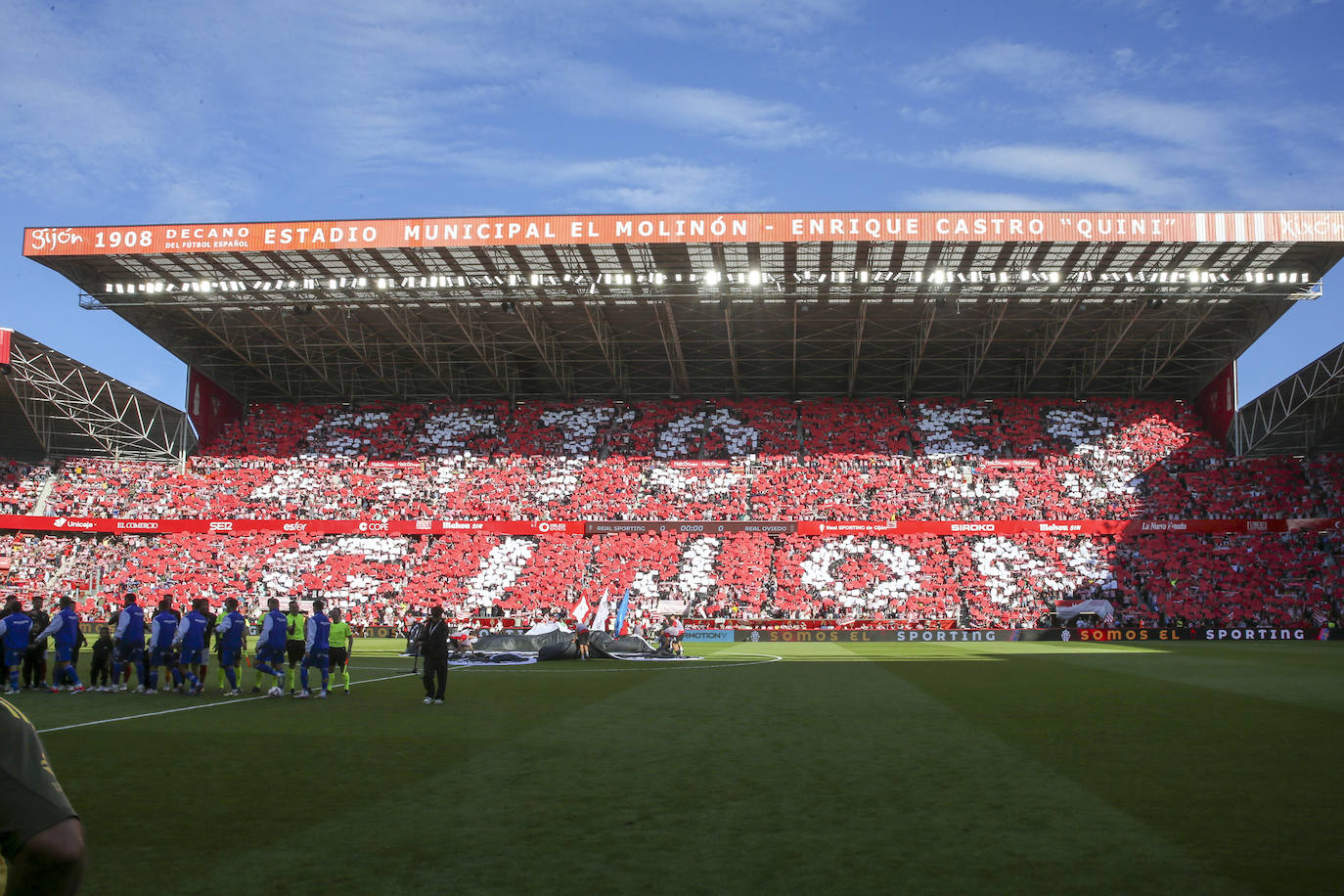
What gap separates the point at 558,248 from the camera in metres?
42.5

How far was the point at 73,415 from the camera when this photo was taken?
51438 millimetres

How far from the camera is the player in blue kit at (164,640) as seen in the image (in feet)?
57.2

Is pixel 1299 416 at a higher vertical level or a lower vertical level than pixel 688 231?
lower

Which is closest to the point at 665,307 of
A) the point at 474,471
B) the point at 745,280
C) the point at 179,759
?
the point at 745,280

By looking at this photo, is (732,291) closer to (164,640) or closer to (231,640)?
(231,640)

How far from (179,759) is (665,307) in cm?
3929

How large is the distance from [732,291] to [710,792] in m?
36.0

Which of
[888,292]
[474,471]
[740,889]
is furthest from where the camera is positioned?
[474,471]

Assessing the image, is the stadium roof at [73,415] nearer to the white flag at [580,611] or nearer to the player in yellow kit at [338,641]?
the white flag at [580,611]

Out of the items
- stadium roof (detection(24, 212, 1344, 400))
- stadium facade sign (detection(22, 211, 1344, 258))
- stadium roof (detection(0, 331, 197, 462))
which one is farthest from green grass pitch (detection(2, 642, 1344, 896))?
Result: stadium roof (detection(0, 331, 197, 462))

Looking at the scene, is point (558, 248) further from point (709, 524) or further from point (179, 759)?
point (179, 759)

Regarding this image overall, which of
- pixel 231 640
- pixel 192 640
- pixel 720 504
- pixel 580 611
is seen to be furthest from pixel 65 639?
pixel 720 504

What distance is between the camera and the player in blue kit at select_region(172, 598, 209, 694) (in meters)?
17.2

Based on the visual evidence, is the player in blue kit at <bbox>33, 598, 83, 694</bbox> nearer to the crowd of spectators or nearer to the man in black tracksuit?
the man in black tracksuit
